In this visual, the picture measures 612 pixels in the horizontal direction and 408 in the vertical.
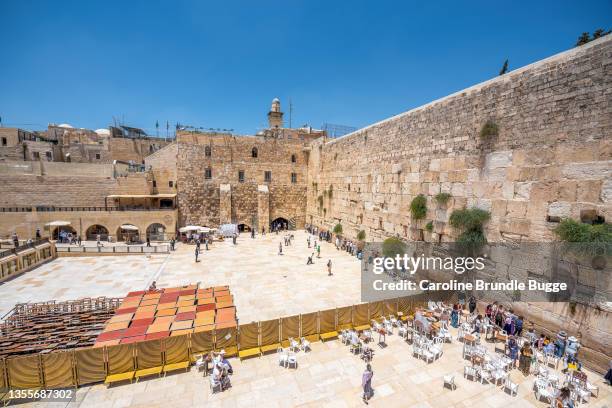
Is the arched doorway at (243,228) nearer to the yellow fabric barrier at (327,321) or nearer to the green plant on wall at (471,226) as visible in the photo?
the yellow fabric barrier at (327,321)

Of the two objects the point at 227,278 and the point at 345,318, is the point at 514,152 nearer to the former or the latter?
the point at 345,318

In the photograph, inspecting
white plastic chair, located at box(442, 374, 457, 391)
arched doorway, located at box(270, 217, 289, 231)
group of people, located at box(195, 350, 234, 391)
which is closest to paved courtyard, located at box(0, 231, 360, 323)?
group of people, located at box(195, 350, 234, 391)

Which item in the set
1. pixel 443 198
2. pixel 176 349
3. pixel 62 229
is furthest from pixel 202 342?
pixel 62 229

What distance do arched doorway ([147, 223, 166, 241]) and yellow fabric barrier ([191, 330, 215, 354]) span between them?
17.5m

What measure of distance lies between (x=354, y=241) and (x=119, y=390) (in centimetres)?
1409

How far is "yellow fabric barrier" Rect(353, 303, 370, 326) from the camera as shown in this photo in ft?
27.7

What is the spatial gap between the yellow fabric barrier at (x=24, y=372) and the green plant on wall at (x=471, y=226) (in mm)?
12022

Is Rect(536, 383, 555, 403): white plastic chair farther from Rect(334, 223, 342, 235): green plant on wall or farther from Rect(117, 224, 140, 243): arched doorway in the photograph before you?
Rect(117, 224, 140, 243): arched doorway

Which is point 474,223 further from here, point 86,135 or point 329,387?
point 86,135

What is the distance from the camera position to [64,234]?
20281 millimetres

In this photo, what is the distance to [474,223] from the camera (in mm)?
9297

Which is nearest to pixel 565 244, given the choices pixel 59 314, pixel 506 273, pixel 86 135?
pixel 506 273

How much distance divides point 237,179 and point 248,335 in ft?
65.5

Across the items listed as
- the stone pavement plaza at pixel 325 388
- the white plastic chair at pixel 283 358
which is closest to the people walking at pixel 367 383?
the stone pavement plaza at pixel 325 388
